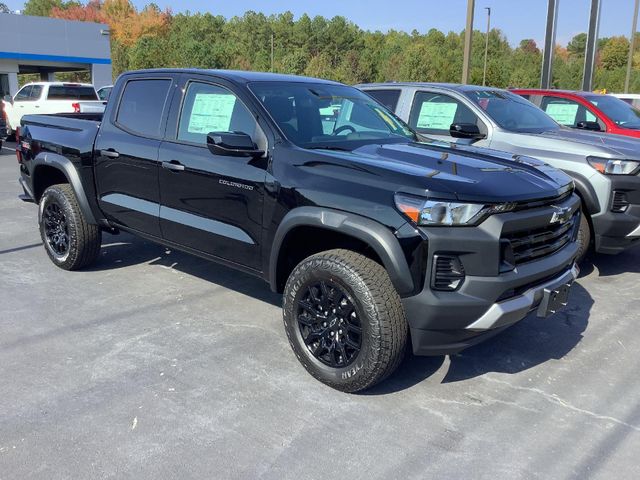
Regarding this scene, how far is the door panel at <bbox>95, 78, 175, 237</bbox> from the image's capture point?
467 cm

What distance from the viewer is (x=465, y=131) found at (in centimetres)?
623

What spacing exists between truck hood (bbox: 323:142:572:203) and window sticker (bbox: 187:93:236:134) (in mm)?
940

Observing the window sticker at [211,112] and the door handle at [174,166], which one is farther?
the door handle at [174,166]

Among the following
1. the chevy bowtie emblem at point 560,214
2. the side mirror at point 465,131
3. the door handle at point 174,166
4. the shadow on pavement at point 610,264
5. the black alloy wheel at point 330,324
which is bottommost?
the shadow on pavement at point 610,264

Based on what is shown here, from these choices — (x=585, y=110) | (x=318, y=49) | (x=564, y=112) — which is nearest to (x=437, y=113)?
(x=564, y=112)

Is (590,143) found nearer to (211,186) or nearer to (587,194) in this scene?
(587,194)

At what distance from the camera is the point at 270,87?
169 inches

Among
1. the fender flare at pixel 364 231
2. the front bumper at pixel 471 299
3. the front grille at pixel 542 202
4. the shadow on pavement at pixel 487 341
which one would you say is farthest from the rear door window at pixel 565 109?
the fender flare at pixel 364 231

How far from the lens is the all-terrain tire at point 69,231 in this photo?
17.7 ft

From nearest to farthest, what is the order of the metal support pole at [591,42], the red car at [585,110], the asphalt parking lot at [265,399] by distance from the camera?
the asphalt parking lot at [265,399]
the red car at [585,110]
the metal support pole at [591,42]

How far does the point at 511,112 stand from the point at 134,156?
169 inches

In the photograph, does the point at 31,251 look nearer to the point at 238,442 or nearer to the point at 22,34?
the point at 238,442

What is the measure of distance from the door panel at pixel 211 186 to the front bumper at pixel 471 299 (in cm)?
128

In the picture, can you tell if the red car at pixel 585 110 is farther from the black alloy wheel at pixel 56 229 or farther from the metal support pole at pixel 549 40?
the metal support pole at pixel 549 40
